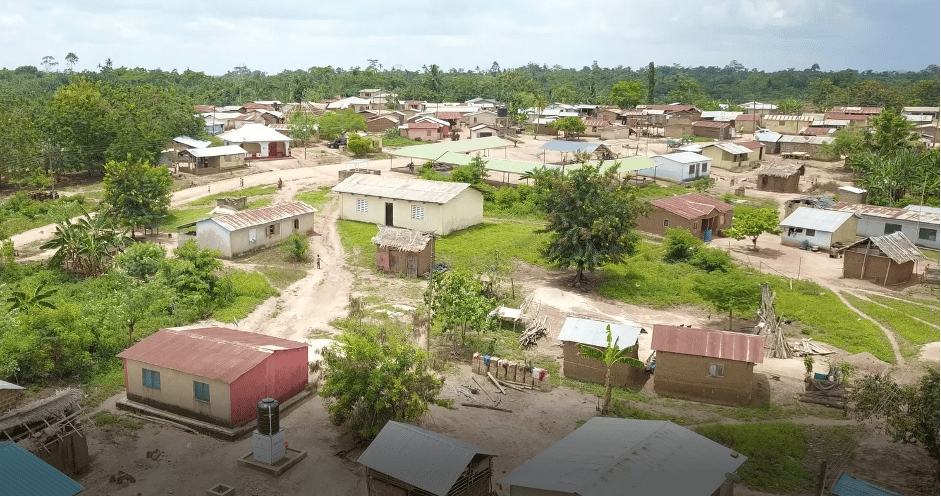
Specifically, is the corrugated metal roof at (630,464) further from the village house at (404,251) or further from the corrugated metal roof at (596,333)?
the village house at (404,251)

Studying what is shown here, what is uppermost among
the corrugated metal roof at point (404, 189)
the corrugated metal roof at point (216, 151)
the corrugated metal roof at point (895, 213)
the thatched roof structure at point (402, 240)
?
the corrugated metal roof at point (216, 151)

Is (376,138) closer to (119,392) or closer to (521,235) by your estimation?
(521,235)

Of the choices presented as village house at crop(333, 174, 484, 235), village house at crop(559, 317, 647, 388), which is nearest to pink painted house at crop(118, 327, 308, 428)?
village house at crop(559, 317, 647, 388)

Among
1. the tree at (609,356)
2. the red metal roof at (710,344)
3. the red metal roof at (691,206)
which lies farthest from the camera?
the red metal roof at (691,206)

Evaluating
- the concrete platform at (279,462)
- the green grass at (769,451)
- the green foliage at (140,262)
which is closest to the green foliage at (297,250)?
the green foliage at (140,262)

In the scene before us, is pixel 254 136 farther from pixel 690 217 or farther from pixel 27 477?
pixel 27 477
